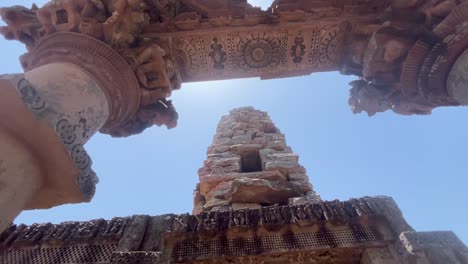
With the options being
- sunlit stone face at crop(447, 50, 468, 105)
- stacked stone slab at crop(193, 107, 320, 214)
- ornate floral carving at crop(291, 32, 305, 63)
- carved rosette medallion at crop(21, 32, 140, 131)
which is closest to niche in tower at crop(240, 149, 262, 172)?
stacked stone slab at crop(193, 107, 320, 214)

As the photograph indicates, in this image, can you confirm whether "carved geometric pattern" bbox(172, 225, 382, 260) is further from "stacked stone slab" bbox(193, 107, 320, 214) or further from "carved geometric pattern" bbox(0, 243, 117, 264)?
"stacked stone slab" bbox(193, 107, 320, 214)

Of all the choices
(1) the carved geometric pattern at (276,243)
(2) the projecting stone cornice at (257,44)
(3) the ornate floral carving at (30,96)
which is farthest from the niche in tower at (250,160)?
(3) the ornate floral carving at (30,96)

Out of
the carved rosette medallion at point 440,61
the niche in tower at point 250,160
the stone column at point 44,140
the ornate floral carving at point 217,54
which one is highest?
the niche in tower at point 250,160

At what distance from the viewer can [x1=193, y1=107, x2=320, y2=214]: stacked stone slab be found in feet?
18.2

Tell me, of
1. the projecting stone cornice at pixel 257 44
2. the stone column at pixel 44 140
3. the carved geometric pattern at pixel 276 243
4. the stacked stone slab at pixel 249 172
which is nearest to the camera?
A: the stone column at pixel 44 140

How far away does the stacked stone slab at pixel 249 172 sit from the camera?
5.56 meters

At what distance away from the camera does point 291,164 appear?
6879 mm

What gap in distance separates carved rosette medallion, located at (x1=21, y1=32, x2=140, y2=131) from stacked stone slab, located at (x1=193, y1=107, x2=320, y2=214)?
237 centimetres

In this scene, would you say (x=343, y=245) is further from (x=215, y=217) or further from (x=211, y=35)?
(x=211, y=35)

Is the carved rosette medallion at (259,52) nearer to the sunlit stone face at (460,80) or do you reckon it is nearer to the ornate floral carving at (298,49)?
the ornate floral carving at (298,49)

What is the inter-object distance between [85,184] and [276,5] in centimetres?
291

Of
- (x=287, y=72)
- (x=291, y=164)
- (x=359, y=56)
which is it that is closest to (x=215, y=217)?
(x=287, y=72)

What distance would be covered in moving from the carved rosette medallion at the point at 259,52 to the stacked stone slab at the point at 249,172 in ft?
6.00

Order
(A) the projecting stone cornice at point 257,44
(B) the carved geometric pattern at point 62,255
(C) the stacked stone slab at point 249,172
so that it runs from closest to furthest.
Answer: (B) the carved geometric pattern at point 62,255 → (A) the projecting stone cornice at point 257,44 → (C) the stacked stone slab at point 249,172
